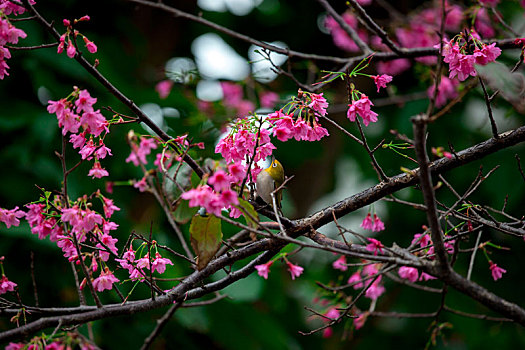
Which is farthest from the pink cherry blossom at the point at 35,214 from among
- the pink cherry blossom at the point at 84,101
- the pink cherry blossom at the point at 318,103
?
the pink cherry blossom at the point at 318,103

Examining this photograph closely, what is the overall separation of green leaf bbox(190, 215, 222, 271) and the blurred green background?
30.9 inches

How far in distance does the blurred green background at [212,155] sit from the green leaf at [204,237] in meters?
0.79

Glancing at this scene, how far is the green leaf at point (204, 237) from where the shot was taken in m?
0.89

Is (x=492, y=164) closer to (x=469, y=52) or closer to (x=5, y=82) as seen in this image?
(x=469, y=52)

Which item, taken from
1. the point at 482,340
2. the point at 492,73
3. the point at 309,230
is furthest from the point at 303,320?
the point at 492,73

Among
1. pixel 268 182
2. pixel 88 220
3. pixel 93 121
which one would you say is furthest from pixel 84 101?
pixel 268 182

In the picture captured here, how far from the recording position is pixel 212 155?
1894 mm

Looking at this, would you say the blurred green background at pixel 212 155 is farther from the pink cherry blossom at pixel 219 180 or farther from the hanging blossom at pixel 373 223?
the pink cherry blossom at pixel 219 180

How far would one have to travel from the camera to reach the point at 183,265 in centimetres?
253

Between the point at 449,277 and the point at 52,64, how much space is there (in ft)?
7.07

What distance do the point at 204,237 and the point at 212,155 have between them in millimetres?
1019

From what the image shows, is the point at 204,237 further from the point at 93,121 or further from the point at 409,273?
the point at 409,273

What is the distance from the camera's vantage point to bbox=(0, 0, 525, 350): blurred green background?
2.24 metres

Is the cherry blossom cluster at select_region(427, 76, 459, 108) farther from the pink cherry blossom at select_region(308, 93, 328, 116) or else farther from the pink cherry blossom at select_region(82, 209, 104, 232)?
the pink cherry blossom at select_region(82, 209, 104, 232)
